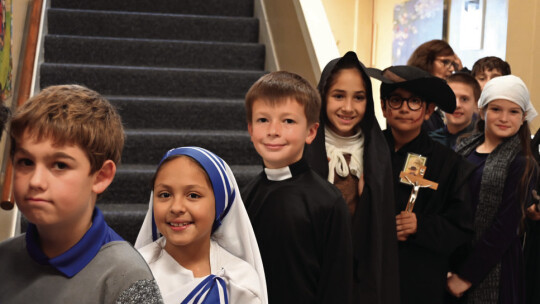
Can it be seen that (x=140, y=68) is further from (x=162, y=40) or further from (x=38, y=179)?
(x=38, y=179)

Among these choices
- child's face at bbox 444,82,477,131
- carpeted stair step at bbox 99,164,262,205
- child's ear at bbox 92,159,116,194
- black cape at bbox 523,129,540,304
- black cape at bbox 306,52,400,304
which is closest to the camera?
child's ear at bbox 92,159,116,194

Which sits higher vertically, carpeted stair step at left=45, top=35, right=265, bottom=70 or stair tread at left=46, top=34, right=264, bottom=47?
stair tread at left=46, top=34, right=264, bottom=47

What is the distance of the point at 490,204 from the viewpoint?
7.83 feet

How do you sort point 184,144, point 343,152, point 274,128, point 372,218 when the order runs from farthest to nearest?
point 184,144
point 343,152
point 372,218
point 274,128

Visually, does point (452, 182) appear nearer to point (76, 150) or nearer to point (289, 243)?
point (289, 243)

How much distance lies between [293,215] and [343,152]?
1.46ft

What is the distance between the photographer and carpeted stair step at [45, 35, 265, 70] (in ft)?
13.8

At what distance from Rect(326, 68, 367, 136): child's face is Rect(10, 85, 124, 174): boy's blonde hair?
1027 mm

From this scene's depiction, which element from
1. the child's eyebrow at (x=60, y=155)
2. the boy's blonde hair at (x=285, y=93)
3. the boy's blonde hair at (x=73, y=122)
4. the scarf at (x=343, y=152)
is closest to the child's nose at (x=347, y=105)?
the scarf at (x=343, y=152)

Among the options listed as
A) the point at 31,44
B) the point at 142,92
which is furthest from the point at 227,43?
the point at 31,44

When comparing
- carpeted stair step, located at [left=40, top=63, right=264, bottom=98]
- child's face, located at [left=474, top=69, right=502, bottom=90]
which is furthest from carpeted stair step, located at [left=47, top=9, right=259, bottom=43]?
child's face, located at [left=474, top=69, right=502, bottom=90]

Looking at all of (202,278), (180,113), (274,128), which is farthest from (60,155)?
(180,113)

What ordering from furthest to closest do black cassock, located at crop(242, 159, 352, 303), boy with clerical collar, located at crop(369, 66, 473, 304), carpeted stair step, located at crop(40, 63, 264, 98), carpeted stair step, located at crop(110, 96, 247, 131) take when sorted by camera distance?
carpeted stair step, located at crop(40, 63, 264, 98) → carpeted stair step, located at crop(110, 96, 247, 131) → boy with clerical collar, located at crop(369, 66, 473, 304) → black cassock, located at crop(242, 159, 352, 303)

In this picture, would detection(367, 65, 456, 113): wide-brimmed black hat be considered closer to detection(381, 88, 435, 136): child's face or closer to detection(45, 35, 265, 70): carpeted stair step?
detection(381, 88, 435, 136): child's face
